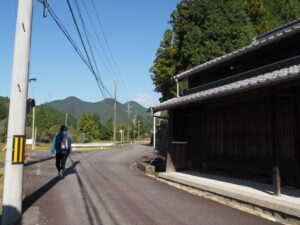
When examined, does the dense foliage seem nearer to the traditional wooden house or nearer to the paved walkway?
the traditional wooden house

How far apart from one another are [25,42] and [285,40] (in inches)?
302

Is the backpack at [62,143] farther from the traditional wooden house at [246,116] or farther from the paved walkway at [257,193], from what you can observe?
the paved walkway at [257,193]

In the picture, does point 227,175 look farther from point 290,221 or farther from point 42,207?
point 42,207

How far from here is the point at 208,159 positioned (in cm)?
1045

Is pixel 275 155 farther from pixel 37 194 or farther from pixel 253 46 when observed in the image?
pixel 37 194

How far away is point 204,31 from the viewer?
22.2 metres

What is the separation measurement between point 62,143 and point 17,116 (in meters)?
3.86

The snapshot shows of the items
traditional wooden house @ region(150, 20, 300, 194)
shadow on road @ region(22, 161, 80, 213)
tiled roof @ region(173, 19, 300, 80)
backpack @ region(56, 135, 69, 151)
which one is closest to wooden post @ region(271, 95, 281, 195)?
traditional wooden house @ region(150, 20, 300, 194)

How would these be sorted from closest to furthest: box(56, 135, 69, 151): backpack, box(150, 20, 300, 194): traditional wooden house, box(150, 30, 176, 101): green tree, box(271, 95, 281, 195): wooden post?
box(271, 95, 281, 195): wooden post
box(150, 20, 300, 194): traditional wooden house
box(56, 135, 69, 151): backpack
box(150, 30, 176, 101): green tree

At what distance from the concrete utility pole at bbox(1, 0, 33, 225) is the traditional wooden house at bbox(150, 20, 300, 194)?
489 cm

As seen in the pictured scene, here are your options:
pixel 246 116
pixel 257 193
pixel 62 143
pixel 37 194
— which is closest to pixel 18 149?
pixel 37 194

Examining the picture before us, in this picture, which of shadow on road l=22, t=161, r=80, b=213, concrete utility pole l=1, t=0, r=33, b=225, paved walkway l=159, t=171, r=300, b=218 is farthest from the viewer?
shadow on road l=22, t=161, r=80, b=213

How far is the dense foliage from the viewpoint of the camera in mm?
21469

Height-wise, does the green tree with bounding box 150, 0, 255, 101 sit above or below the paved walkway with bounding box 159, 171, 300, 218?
above
